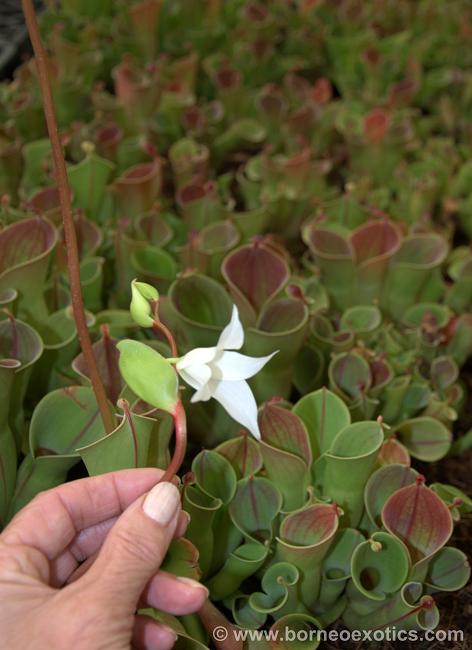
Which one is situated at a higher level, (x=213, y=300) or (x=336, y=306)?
(x=213, y=300)

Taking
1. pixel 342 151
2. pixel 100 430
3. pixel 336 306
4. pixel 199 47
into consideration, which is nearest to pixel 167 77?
pixel 199 47

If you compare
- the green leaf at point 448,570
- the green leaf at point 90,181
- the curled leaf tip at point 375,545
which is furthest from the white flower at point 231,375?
the green leaf at point 90,181

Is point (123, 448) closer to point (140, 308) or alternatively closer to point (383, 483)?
point (140, 308)

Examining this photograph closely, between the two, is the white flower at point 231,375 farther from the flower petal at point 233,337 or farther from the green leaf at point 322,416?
the green leaf at point 322,416

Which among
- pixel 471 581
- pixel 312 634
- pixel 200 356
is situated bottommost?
pixel 471 581

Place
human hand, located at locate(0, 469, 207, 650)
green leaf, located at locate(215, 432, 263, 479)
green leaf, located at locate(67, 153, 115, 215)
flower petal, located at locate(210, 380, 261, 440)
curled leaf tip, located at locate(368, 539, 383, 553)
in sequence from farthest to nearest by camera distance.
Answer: green leaf, located at locate(67, 153, 115, 215) → green leaf, located at locate(215, 432, 263, 479) → curled leaf tip, located at locate(368, 539, 383, 553) → flower petal, located at locate(210, 380, 261, 440) → human hand, located at locate(0, 469, 207, 650)

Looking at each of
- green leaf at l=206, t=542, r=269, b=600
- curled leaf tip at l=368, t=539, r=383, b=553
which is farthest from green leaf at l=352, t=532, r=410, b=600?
green leaf at l=206, t=542, r=269, b=600

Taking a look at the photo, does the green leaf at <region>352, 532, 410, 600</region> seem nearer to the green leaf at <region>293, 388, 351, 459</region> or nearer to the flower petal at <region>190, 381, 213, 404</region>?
the green leaf at <region>293, 388, 351, 459</region>

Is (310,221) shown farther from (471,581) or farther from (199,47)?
(199,47)
